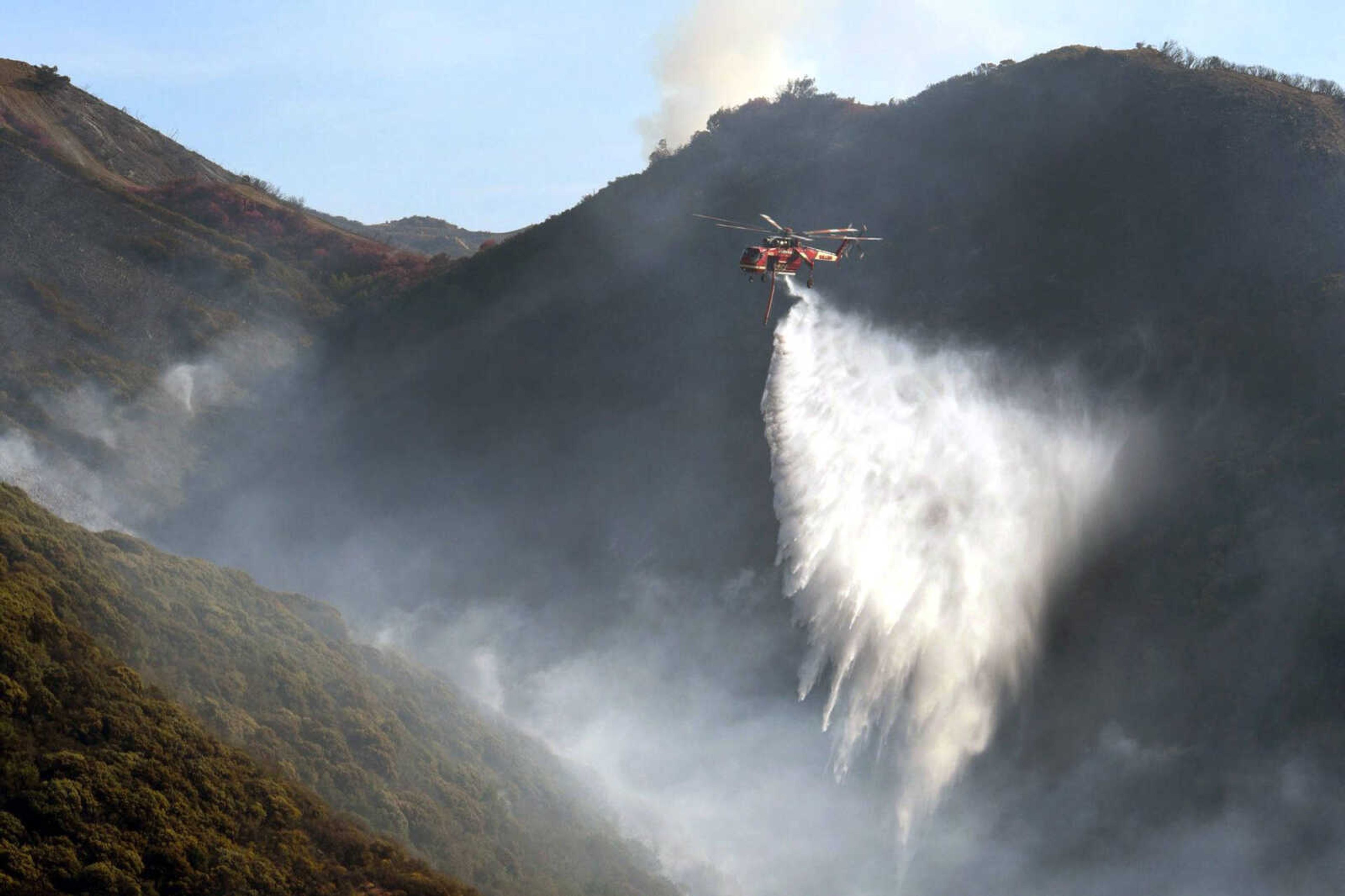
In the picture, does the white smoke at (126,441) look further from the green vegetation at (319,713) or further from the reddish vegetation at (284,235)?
the green vegetation at (319,713)

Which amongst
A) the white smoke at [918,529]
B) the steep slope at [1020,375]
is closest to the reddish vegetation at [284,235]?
the steep slope at [1020,375]

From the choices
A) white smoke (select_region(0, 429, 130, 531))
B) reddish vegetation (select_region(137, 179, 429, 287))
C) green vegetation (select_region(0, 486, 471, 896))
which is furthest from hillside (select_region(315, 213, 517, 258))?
green vegetation (select_region(0, 486, 471, 896))

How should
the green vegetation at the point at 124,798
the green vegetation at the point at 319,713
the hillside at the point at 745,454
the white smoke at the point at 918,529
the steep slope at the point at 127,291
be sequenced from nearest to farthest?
1. the green vegetation at the point at 124,798
2. the green vegetation at the point at 319,713
3. the hillside at the point at 745,454
4. the white smoke at the point at 918,529
5. the steep slope at the point at 127,291

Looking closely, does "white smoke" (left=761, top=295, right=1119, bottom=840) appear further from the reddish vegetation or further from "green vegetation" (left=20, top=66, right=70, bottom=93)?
"green vegetation" (left=20, top=66, right=70, bottom=93)

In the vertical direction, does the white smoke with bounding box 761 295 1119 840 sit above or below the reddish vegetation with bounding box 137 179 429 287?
below

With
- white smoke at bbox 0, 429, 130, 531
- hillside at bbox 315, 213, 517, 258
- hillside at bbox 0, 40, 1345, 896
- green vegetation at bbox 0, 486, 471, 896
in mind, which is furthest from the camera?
hillside at bbox 315, 213, 517, 258

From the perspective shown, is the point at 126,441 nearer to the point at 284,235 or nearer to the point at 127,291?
the point at 127,291

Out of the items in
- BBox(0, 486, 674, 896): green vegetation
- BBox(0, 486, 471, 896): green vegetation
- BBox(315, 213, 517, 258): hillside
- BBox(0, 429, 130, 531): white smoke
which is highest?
BBox(315, 213, 517, 258): hillside
